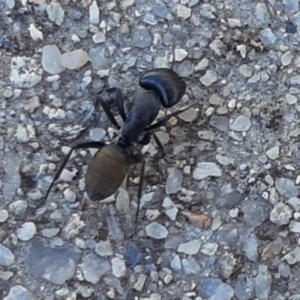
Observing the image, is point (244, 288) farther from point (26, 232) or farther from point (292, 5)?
point (292, 5)

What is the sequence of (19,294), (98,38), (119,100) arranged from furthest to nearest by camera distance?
(98,38) → (119,100) → (19,294)

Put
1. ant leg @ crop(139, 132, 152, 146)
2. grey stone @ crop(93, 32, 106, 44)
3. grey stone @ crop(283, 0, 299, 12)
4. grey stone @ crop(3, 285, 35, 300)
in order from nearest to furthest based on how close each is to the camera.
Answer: grey stone @ crop(3, 285, 35, 300) → ant leg @ crop(139, 132, 152, 146) → grey stone @ crop(93, 32, 106, 44) → grey stone @ crop(283, 0, 299, 12)

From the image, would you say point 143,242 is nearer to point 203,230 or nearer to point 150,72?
point 203,230

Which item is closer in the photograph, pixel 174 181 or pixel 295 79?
pixel 174 181

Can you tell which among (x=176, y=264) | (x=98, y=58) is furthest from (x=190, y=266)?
(x=98, y=58)

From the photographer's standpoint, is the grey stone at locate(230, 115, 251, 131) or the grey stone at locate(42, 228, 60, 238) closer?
the grey stone at locate(42, 228, 60, 238)

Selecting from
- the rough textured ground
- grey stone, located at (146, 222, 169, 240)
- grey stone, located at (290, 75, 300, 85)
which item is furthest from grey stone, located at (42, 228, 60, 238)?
grey stone, located at (290, 75, 300, 85)

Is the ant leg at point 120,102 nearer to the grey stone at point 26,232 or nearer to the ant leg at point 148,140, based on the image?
the ant leg at point 148,140

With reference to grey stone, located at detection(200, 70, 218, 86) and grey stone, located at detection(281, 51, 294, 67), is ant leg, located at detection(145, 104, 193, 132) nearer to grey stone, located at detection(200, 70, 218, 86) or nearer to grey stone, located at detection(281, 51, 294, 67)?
grey stone, located at detection(200, 70, 218, 86)
